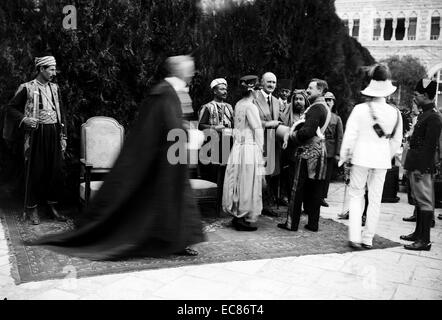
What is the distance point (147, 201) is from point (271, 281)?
1.41m

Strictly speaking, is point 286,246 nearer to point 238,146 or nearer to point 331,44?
point 238,146

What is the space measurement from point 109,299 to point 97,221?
122cm

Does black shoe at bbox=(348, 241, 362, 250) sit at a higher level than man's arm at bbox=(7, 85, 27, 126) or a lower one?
lower

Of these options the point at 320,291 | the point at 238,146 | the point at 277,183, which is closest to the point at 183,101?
the point at 238,146

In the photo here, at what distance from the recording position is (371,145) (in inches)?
198

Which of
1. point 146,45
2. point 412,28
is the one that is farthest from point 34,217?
point 412,28

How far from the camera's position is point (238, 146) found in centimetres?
574

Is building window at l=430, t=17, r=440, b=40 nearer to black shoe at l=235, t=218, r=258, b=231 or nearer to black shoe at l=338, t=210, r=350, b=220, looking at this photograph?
black shoe at l=338, t=210, r=350, b=220

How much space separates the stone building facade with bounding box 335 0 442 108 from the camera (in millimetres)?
35969

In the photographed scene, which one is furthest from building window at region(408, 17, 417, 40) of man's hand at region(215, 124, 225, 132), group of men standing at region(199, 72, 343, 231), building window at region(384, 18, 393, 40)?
man's hand at region(215, 124, 225, 132)

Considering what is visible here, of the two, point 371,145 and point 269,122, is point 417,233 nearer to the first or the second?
point 371,145

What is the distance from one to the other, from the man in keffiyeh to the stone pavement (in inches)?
34.8

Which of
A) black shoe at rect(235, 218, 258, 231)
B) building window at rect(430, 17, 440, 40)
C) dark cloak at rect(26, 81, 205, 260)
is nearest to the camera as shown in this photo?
dark cloak at rect(26, 81, 205, 260)

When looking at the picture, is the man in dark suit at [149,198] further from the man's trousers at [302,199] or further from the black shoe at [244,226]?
the man's trousers at [302,199]
